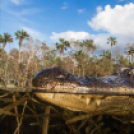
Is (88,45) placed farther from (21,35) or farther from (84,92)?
(84,92)

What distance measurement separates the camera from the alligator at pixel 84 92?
2201mm

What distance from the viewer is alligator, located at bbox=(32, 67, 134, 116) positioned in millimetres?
2201

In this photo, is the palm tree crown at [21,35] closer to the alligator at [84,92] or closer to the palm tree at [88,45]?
the palm tree at [88,45]

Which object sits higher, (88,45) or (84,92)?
(88,45)

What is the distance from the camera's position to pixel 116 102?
245 centimetres

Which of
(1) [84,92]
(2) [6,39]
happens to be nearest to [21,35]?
(2) [6,39]

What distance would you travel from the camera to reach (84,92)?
226cm

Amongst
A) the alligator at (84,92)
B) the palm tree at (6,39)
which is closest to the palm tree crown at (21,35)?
the palm tree at (6,39)

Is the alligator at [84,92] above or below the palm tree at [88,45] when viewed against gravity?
below

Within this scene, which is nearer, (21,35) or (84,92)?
(84,92)

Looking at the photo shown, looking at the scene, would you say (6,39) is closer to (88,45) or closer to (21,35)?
(21,35)

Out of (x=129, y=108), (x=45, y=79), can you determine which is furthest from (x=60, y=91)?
(x=129, y=108)

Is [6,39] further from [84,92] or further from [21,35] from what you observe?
[84,92]

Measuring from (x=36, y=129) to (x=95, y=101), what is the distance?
4.23 feet
